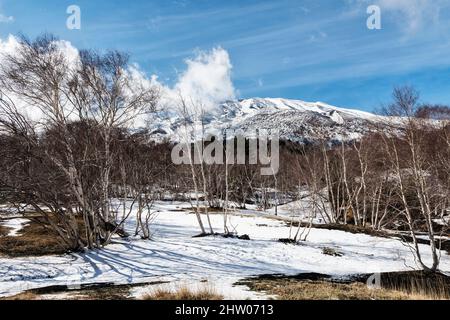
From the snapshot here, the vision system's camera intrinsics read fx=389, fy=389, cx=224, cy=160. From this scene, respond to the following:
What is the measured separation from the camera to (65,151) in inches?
626

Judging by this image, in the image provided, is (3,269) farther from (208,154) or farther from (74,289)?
(208,154)

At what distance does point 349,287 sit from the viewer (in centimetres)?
1014

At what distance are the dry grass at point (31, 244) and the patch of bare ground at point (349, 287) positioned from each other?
9397 mm

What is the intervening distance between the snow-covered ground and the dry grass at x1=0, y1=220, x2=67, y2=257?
61.8 inches

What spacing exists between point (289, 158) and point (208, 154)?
18.0 metres

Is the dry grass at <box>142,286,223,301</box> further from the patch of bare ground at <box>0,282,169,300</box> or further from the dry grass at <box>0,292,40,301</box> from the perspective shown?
the dry grass at <box>0,292,40,301</box>

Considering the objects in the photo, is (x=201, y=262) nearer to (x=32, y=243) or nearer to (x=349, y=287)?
(x=349, y=287)

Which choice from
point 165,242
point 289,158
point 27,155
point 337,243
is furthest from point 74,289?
point 289,158

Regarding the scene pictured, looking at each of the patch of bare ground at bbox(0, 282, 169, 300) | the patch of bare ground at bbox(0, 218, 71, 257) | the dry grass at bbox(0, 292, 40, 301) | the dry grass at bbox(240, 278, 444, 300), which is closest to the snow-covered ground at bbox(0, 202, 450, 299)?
the patch of bare ground at bbox(0, 282, 169, 300)

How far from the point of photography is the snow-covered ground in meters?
11.4

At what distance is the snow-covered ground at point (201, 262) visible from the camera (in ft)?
37.2

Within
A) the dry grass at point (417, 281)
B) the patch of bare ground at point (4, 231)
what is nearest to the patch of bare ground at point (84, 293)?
the dry grass at point (417, 281)

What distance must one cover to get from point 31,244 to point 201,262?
8.69 meters

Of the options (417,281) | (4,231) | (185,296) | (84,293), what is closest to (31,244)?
(4,231)
